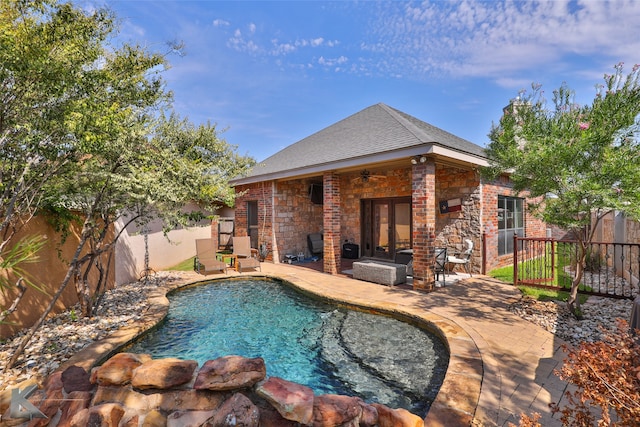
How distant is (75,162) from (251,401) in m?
4.28

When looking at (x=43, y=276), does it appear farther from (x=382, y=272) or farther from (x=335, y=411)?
(x=382, y=272)

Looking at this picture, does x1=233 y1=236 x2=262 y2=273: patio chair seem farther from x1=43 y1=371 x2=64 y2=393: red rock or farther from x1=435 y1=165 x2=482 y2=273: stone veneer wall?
x1=43 y1=371 x2=64 y2=393: red rock

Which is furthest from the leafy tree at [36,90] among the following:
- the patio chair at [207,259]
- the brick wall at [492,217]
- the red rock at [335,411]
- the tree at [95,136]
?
the brick wall at [492,217]

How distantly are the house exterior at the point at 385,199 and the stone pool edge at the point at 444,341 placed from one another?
Result: 1.88 metres

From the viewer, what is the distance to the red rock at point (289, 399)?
6.83ft

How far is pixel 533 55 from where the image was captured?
304 inches

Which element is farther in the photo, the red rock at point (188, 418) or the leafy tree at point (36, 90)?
the leafy tree at point (36, 90)

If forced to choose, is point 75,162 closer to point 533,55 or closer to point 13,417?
point 13,417

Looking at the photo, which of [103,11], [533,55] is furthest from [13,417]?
[533,55]

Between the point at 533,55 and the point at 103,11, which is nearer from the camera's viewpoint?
the point at 103,11

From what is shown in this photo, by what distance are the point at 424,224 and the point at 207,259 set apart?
6833mm

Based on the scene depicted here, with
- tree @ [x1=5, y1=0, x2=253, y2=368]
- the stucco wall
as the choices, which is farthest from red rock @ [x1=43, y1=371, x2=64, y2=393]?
the stucco wall

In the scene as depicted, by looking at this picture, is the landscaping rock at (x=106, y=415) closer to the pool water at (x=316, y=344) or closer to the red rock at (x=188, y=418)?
the red rock at (x=188, y=418)

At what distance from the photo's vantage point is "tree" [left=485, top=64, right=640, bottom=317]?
420 centimetres
